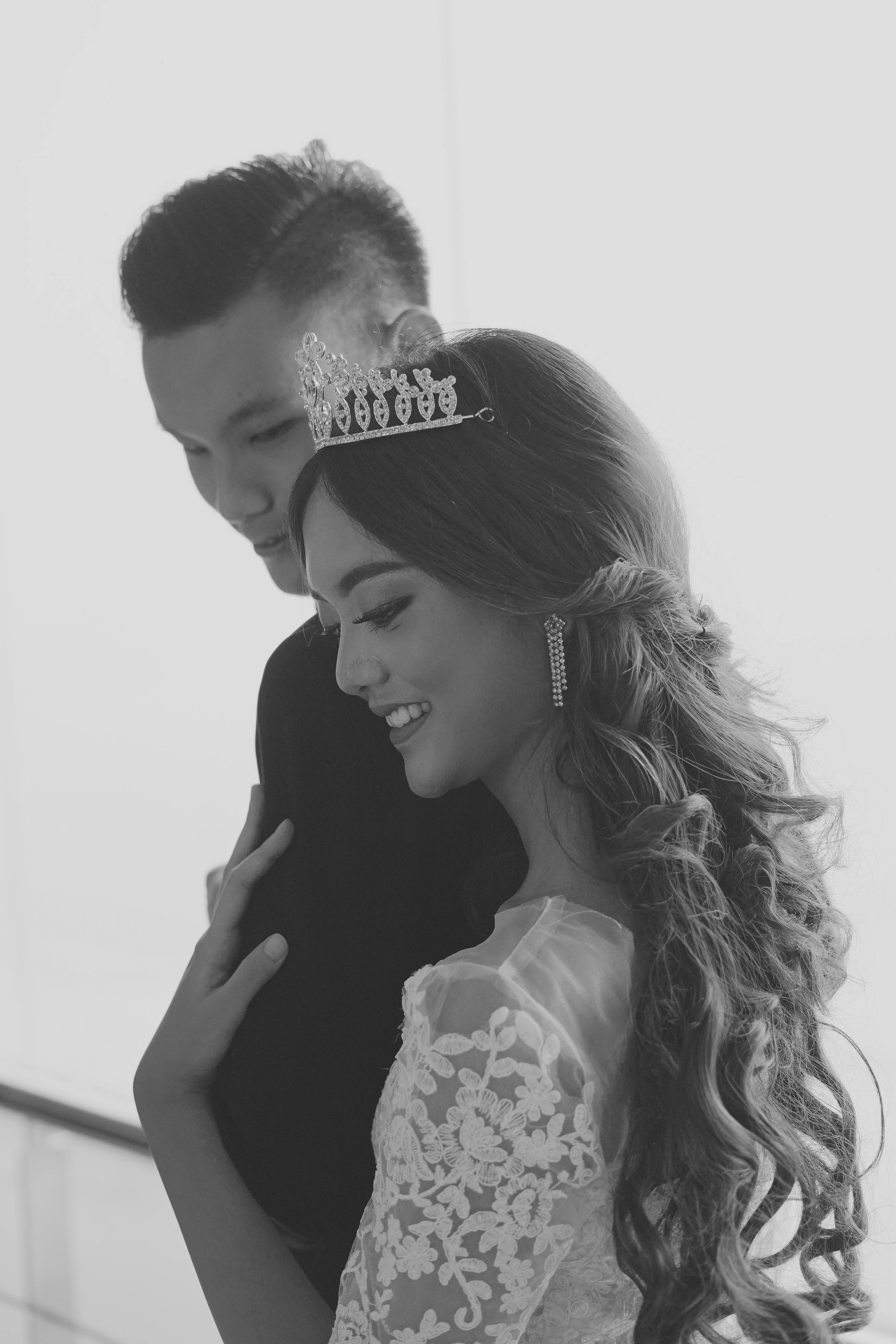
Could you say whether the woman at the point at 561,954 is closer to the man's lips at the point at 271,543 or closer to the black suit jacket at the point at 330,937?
the black suit jacket at the point at 330,937

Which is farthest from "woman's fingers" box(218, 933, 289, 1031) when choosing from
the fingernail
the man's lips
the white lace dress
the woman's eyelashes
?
the man's lips

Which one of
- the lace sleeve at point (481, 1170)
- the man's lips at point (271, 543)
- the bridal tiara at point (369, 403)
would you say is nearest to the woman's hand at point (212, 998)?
the lace sleeve at point (481, 1170)

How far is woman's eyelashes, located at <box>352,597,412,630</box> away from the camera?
4.18 feet

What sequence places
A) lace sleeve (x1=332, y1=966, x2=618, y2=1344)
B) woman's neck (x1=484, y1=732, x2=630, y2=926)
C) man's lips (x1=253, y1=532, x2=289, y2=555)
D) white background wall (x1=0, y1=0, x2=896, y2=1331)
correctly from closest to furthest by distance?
lace sleeve (x1=332, y1=966, x2=618, y2=1344) < woman's neck (x1=484, y1=732, x2=630, y2=926) < man's lips (x1=253, y1=532, x2=289, y2=555) < white background wall (x1=0, y1=0, x2=896, y2=1331)

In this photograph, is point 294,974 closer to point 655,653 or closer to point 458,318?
point 655,653

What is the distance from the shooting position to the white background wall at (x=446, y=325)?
2.12 metres

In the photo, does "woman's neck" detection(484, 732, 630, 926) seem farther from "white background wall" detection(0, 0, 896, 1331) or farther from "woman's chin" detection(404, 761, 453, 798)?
"white background wall" detection(0, 0, 896, 1331)

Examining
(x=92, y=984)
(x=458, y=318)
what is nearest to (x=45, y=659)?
(x=92, y=984)

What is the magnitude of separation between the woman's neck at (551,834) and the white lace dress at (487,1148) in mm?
116

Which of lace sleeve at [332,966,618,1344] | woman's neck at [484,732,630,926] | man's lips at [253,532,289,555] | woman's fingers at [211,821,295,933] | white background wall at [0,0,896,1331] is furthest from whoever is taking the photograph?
white background wall at [0,0,896,1331]

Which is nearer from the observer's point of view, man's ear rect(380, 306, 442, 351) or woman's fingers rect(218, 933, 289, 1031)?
woman's fingers rect(218, 933, 289, 1031)

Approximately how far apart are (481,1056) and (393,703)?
0.36 m

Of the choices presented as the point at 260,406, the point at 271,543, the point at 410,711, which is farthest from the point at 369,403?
the point at 271,543

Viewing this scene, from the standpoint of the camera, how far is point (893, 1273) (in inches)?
88.7
